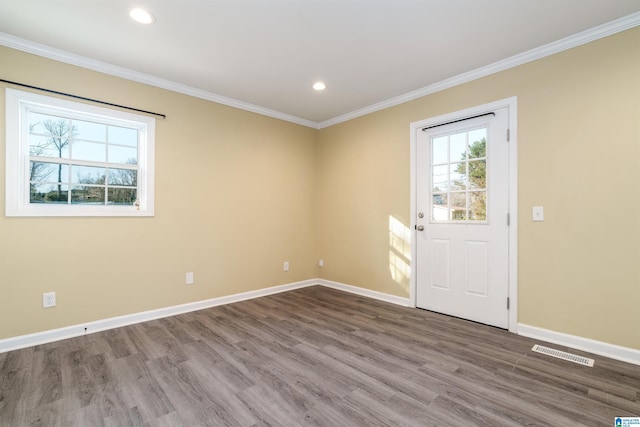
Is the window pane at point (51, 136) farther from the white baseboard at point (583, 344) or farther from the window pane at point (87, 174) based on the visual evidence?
the white baseboard at point (583, 344)

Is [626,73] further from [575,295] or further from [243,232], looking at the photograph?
[243,232]

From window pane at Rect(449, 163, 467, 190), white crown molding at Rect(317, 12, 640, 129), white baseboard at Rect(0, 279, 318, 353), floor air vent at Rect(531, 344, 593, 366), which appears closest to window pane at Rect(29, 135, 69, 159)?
white baseboard at Rect(0, 279, 318, 353)

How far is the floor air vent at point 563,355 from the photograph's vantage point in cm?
229

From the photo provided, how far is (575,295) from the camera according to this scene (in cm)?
255

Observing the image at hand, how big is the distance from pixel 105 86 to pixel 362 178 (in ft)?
10.4

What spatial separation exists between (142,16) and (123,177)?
5.35 ft

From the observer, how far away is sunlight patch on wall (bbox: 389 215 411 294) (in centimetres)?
373

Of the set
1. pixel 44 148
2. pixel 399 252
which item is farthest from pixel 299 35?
pixel 399 252

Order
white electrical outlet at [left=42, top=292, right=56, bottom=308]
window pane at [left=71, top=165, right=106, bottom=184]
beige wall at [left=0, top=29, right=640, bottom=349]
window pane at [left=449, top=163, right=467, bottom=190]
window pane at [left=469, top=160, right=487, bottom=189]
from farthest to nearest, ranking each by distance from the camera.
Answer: window pane at [left=449, top=163, right=467, bottom=190] < window pane at [left=469, top=160, right=487, bottom=189] < window pane at [left=71, top=165, right=106, bottom=184] < white electrical outlet at [left=42, top=292, right=56, bottom=308] < beige wall at [left=0, top=29, right=640, bottom=349]

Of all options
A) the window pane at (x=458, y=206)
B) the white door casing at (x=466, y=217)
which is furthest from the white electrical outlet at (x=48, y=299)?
the window pane at (x=458, y=206)

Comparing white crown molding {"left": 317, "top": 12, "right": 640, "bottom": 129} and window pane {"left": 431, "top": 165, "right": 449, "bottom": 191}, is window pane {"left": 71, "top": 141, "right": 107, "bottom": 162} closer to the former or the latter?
white crown molding {"left": 317, "top": 12, "right": 640, "bottom": 129}

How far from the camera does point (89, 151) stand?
3.00 m

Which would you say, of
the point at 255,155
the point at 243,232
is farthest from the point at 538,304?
the point at 255,155

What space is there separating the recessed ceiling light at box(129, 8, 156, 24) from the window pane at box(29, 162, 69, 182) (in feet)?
5.20
